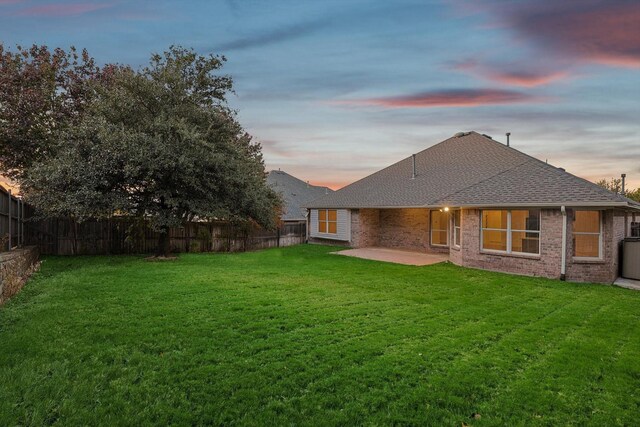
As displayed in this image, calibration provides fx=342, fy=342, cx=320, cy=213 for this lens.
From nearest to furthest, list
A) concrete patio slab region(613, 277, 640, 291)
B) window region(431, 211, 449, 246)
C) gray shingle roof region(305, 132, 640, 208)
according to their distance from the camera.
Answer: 1. concrete patio slab region(613, 277, 640, 291)
2. gray shingle roof region(305, 132, 640, 208)
3. window region(431, 211, 449, 246)

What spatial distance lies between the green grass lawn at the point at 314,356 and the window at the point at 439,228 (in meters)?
9.11

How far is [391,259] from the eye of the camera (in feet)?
48.9

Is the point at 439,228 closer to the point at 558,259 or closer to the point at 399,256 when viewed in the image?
the point at 399,256

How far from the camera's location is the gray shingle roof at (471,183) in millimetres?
11227

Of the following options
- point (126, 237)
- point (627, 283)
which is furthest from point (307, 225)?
point (627, 283)

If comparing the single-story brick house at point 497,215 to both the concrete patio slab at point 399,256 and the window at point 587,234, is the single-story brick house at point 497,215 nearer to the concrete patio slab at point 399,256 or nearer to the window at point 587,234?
the window at point 587,234

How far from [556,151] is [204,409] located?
25842 millimetres

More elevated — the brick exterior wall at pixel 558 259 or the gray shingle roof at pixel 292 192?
the gray shingle roof at pixel 292 192

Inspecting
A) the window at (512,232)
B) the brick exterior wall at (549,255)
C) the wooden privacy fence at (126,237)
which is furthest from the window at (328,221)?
the window at (512,232)

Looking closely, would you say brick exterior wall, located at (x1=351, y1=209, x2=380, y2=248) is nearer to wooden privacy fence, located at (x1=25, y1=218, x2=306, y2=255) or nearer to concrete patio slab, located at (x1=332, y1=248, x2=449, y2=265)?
concrete patio slab, located at (x1=332, y1=248, x2=449, y2=265)

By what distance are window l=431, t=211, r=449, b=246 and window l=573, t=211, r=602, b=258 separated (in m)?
5.95

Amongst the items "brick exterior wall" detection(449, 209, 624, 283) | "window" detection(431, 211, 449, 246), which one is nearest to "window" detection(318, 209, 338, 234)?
"window" detection(431, 211, 449, 246)

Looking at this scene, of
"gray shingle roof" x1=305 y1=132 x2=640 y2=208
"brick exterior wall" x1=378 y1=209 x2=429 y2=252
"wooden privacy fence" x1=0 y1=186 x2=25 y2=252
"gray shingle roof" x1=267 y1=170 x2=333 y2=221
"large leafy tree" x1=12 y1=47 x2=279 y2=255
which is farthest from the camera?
"gray shingle roof" x1=267 y1=170 x2=333 y2=221

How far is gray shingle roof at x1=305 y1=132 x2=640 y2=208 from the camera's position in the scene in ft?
36.8
